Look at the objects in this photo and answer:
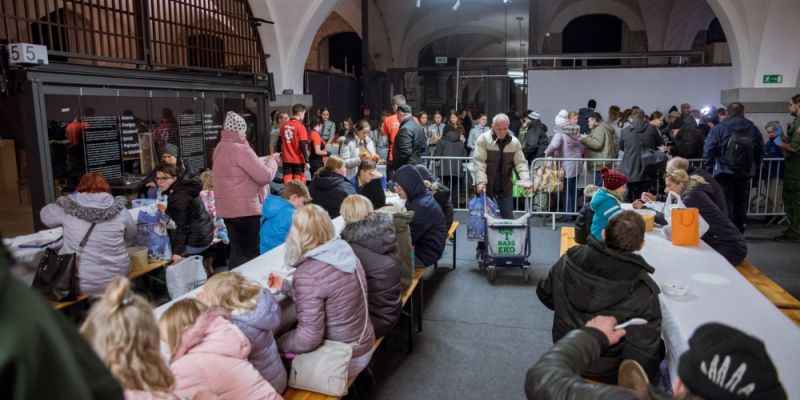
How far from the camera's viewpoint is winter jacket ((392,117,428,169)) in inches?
305

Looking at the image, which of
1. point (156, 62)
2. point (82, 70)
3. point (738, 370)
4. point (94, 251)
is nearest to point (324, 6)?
point (156, 62)

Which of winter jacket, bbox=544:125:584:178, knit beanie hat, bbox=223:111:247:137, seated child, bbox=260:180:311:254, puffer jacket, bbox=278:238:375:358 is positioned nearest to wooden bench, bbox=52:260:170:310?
seated child, bbox=260:180:311:254

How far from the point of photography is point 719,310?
2969 millimetres

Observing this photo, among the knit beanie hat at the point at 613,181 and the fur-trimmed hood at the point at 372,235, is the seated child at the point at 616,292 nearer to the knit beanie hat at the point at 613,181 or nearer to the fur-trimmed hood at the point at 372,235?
the fur-trimmed hood at the point at 372,235

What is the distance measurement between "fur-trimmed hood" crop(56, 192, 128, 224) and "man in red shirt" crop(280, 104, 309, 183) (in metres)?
4.02

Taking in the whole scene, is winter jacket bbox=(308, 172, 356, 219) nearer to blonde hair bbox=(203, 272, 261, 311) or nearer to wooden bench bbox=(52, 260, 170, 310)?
wooden bench bbox=(52, 260, 170, 310)

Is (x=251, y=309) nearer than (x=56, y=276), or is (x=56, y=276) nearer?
(x=251, y=309)

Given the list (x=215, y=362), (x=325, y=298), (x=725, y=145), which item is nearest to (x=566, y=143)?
(x=725, y=145)

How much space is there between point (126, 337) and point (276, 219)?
9.98ft

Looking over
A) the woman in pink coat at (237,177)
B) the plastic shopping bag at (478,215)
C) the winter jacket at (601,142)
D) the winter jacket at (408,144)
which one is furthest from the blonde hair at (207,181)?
the winter jacket at (601,142)

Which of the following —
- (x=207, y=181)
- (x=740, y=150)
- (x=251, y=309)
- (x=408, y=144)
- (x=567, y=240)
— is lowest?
(x=567, y=240)

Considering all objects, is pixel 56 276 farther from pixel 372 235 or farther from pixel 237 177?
pixel 372 235

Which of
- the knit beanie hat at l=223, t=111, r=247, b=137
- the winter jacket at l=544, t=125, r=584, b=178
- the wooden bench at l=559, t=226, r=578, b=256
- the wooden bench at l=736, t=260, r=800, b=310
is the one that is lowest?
the wooden bench at l=736, t=260, r=800, b=310

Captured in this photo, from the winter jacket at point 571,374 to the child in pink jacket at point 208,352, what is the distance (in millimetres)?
1193
